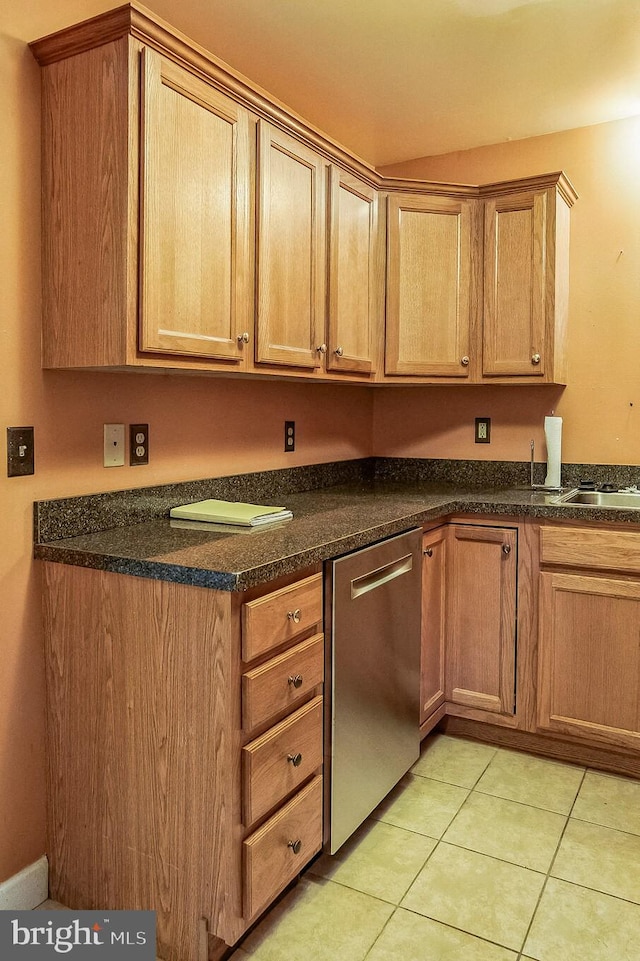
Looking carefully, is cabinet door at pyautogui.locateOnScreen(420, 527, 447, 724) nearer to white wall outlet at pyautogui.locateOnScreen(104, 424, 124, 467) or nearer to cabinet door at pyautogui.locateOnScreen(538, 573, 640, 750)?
cabinet door at pyautogui.locateOnScreen(538, 573, 640, 750)

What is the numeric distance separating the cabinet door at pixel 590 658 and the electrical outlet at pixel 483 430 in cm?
86

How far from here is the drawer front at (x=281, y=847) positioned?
1.48 m

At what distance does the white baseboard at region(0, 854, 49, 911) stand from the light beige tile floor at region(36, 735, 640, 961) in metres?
0.53

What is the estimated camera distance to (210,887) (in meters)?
1.46

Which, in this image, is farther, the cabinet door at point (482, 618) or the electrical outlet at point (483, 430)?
the electrical outlet at point (483, 430)

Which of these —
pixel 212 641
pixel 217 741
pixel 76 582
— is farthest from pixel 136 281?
pixel 217 741

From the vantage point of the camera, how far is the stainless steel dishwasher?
70.2 inches

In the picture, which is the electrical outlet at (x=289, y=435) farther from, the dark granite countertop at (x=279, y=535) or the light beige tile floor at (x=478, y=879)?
the light beige tile floor at (x=478, y=879)

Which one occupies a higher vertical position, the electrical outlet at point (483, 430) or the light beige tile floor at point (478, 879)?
the electrical outlet at point (483, 430)

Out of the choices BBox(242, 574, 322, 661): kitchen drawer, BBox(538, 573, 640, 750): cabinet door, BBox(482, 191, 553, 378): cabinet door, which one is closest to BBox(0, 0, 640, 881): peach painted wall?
BBox(482, 191, 553, 378): cabinet door

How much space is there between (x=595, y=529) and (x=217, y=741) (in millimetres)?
1490

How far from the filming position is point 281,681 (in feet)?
5.13

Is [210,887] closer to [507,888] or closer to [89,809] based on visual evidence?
[89,809]

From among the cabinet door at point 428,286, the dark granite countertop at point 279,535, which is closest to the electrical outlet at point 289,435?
the dark granite countertop at point 279,535
